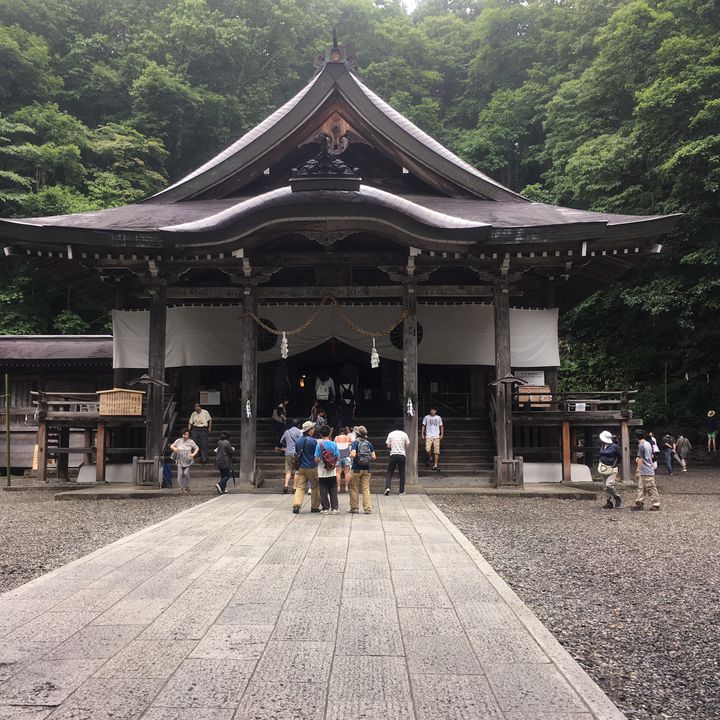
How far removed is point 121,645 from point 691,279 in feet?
75.7

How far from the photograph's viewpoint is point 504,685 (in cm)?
325

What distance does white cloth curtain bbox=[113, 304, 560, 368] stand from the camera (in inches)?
583

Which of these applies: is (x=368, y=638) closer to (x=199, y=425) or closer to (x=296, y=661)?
(x=296, y=661)

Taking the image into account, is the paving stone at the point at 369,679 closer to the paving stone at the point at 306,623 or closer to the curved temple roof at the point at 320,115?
the paving stone at the point at 306,623

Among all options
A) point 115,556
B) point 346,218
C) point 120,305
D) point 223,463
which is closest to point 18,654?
point 115,556

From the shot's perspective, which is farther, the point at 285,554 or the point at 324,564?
the point at 285,554

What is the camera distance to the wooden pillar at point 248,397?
12.4m

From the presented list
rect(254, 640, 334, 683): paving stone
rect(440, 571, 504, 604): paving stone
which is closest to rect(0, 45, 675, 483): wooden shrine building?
rect(440, 571, 504, 604): paving stone

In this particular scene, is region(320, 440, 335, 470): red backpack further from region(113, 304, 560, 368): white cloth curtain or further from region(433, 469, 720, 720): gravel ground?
region(113, 304, 560, 368): white cloth curtain

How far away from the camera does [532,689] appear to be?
10.6ft

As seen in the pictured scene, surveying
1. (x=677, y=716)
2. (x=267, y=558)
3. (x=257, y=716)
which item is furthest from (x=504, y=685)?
(x=267, y=558)

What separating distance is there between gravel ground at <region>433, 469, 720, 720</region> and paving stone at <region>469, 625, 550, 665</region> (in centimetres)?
36

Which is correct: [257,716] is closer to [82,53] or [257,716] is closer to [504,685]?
[504,685]

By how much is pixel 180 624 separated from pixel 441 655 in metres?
1.83
